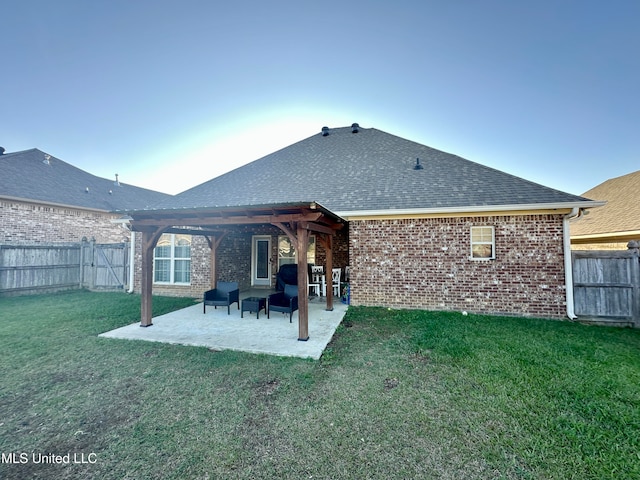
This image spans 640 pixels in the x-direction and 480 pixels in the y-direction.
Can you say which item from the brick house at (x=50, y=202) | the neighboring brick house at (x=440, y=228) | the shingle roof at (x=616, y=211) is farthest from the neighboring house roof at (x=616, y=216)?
the brick house at (x=50, y=202)

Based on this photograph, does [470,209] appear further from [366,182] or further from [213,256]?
[213,256]

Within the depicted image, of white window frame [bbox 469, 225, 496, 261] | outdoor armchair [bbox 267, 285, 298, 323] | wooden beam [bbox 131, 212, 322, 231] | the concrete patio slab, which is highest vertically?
wooden beam [bbox 131, 212, 322, 231]

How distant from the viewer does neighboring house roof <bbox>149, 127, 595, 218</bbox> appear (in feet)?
23.5

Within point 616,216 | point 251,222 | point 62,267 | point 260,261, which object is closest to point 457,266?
point 251,222

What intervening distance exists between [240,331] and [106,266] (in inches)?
351

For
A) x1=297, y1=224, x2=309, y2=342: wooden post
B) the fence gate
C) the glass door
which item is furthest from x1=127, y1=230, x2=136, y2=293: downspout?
x1=297, y1=224, x2=309, y2=342: wooden post

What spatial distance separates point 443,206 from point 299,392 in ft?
19.3

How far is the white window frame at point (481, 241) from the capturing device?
23.1 feet

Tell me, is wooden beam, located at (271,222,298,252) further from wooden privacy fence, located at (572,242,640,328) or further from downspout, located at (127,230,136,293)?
downspout, located at (127,230,136,293)

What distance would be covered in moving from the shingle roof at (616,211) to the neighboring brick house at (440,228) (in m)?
6.69

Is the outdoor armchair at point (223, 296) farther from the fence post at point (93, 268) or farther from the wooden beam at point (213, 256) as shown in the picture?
the fence post at point (93, 268)

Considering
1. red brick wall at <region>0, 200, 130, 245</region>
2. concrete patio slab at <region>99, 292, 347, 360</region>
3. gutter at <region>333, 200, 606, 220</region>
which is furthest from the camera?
red brick wall at <region>0, 200, 130, 245</region>

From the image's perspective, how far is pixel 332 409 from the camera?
3006 mm

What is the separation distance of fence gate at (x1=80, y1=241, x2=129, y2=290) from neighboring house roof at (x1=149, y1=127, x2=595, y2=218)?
10.9 ft
